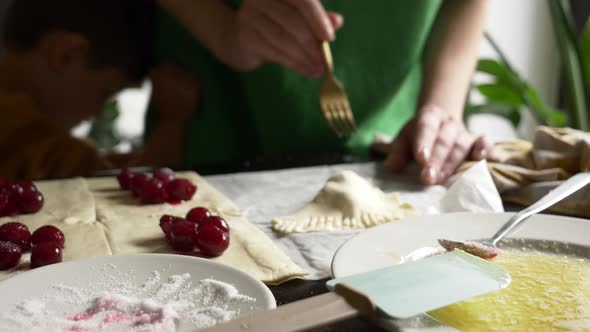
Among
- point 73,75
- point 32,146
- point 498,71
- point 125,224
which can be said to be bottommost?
point 32,146

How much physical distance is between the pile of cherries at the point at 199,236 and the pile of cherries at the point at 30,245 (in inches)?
5.5

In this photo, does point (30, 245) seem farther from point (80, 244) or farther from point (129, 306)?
Answer: point (129, 306)

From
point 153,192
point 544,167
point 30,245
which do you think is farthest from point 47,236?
point 544,167

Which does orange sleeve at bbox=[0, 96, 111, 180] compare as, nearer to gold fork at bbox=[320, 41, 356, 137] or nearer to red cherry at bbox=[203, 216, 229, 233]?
gold fork at bbox=[320, 41, 356, 137]

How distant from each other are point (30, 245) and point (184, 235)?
0.66 ft

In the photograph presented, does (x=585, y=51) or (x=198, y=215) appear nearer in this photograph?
(x=198, y=215)

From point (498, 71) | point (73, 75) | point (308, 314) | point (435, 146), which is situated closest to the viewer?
point (308, 314)

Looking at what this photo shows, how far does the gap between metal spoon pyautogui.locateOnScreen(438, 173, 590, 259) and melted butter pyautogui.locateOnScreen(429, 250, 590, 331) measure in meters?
0.02

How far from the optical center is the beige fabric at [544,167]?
1.02m

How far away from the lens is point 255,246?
761mm

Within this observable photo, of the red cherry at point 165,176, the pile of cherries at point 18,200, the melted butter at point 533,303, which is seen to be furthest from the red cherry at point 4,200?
the melted butter at point 533,303

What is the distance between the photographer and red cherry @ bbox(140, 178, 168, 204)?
3.15ft

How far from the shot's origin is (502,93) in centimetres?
217

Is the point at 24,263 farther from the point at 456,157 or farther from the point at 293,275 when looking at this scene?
the point at 456,157
